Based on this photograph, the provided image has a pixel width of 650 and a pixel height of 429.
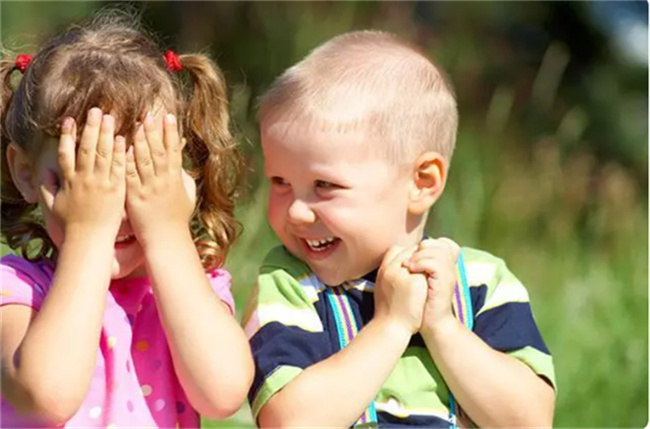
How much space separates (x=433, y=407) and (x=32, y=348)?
0.91 m

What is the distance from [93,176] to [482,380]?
948 millimetres

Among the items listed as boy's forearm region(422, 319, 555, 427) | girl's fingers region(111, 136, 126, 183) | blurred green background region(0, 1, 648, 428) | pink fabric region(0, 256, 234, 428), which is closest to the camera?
girl's fingers region(111, 136, 126, 183)

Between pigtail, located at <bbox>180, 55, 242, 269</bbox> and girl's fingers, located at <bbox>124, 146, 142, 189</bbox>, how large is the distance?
0.28 m

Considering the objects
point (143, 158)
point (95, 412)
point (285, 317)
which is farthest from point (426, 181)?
point (95, 412)

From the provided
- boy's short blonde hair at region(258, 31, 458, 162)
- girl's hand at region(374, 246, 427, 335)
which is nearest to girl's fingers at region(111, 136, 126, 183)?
boy's short blonde hair at region(258, 31, 458, 162)

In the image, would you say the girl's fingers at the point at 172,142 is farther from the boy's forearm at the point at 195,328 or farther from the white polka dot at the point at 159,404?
the white polka dot at the point at 159,404

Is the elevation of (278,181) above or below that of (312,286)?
above

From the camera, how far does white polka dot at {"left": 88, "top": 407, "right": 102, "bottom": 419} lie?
264 cm

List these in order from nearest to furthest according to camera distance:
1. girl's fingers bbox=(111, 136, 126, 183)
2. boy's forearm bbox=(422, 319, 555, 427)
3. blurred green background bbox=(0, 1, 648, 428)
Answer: girl's fingers bbox=(111, 136, 126, 183) → boy's forearm bbox=(422, 319, 555, 427) → blurred green background bbox=(0, 1, 648, 428)

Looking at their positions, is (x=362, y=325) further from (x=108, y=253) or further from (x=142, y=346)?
(x=108, y=253)

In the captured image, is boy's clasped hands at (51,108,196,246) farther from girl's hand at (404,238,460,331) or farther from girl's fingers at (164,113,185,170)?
girl's hand at (404,238,460,331)

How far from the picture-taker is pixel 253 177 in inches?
213

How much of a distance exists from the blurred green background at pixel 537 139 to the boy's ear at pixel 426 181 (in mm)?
1204

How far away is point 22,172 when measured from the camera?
2688mm
